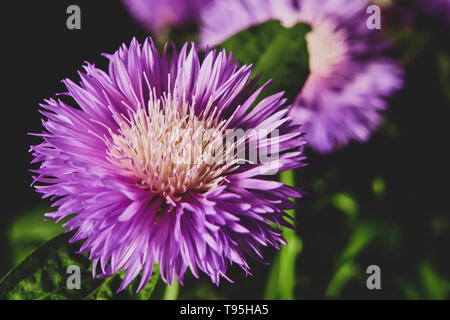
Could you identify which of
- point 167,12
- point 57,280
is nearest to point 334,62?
point 167,12

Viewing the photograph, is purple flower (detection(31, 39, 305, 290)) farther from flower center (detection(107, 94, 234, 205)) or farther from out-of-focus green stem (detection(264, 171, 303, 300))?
out-of-focus green stem (detection(264, 171, 303, 300))

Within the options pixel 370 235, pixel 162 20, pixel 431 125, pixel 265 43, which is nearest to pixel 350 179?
pixel 370 235

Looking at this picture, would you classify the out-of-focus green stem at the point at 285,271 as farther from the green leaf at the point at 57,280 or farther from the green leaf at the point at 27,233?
the green leaf at the point at 27,233

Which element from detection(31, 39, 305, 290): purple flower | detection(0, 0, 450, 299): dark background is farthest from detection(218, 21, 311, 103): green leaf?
detection(0, 0, 450, 299): dark background

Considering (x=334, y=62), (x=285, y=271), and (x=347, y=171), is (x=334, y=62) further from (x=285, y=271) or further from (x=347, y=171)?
(x=285, y=271)

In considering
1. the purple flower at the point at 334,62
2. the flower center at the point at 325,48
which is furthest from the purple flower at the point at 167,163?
the flower center at the point at 325,48

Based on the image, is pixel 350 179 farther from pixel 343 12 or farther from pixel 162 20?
pixel 162 20
